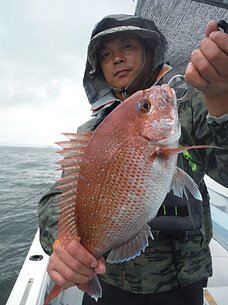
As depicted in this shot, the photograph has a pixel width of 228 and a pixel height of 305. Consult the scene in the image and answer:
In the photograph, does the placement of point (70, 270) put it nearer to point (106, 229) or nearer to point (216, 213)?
point (106, 229)

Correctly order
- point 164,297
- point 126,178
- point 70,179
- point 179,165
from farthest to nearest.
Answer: point 164,297
point 179,165
point 70,179
point 126,178

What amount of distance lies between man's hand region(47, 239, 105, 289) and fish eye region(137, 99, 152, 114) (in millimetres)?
605

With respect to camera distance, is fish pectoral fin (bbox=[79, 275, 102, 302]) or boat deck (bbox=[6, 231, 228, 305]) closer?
→ fish pectoral fin (bbox=[79, 275, 102, 302])

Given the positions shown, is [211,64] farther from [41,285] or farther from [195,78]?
[41,285]

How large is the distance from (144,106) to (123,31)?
3.19 feet

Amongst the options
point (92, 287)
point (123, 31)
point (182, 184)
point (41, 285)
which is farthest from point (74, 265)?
point (41, 285)

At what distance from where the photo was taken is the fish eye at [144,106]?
3.48 feet

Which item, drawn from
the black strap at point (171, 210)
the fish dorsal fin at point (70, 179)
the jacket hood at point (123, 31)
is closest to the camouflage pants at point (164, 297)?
the black strap at point (171, 210)

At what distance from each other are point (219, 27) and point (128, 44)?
1.10 metres

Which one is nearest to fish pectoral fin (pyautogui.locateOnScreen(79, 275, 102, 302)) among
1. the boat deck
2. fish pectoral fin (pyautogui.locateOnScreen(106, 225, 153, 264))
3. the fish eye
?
fish pectoral fin (pyautogui.locateOnScreen(106, 225, 153, 264))

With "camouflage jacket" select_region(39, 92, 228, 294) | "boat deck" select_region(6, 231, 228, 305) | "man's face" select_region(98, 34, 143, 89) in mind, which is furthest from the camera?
"boat deck" select_region(6, 231, 228, 305)

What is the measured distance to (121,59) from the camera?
1789 mm

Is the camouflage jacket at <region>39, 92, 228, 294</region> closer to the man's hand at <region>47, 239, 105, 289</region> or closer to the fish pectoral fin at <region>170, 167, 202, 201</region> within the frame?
the fish pectoral fin at <region>170, 167, 202, 201</region>

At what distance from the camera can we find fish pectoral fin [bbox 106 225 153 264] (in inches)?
40.8
